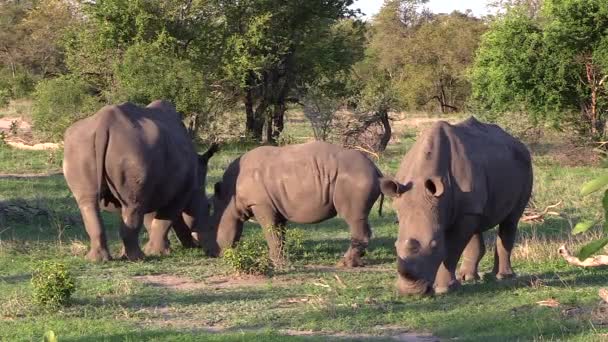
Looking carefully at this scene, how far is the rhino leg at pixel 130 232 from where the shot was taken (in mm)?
11578

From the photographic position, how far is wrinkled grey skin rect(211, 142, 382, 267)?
11180 mm

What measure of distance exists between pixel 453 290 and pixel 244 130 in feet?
62.2

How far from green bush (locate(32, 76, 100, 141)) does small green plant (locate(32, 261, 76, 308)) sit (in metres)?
15.9

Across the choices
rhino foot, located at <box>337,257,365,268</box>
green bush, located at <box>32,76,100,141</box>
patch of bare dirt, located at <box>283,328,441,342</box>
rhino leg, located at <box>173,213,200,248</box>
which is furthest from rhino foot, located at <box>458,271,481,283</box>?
green bush, located at <box>32,76,100,141</box>

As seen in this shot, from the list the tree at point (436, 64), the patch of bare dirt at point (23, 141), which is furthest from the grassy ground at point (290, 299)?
the tree at point (436, 64)

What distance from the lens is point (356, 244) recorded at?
1118cm

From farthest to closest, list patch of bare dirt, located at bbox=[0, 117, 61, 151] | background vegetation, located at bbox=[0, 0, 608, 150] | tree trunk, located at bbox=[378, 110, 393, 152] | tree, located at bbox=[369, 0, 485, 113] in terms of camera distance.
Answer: tree, located at bbox=[369, 0, 485, 113] → patch of bare dirt, located at bbox=[0, 117, 61, 151] → tree trunk, located at bbox=[378, 110, 393, 152] → background vegetation, located at bbox=[0, 0, 608, 150]

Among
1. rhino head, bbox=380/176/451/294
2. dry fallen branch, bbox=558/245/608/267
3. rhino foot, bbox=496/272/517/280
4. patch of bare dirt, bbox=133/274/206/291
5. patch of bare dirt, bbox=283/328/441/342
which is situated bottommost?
patch of bare dirt, bbox=133/274/206/291

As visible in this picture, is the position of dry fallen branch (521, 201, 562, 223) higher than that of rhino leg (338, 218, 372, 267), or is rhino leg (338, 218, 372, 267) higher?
rhino leg (338, 218, 372, 267)

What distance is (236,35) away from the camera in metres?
26.5

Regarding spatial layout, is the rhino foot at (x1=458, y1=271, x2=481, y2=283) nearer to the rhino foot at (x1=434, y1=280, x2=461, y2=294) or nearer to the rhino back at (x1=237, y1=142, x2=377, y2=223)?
the rhino foot at (x1=434, y1=280, x2=461, y2=294)

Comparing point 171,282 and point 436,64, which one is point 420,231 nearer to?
point 171,282

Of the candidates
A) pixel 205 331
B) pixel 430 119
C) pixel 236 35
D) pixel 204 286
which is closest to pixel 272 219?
pixel 204 286

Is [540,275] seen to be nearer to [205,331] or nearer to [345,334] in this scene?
[345,334]
